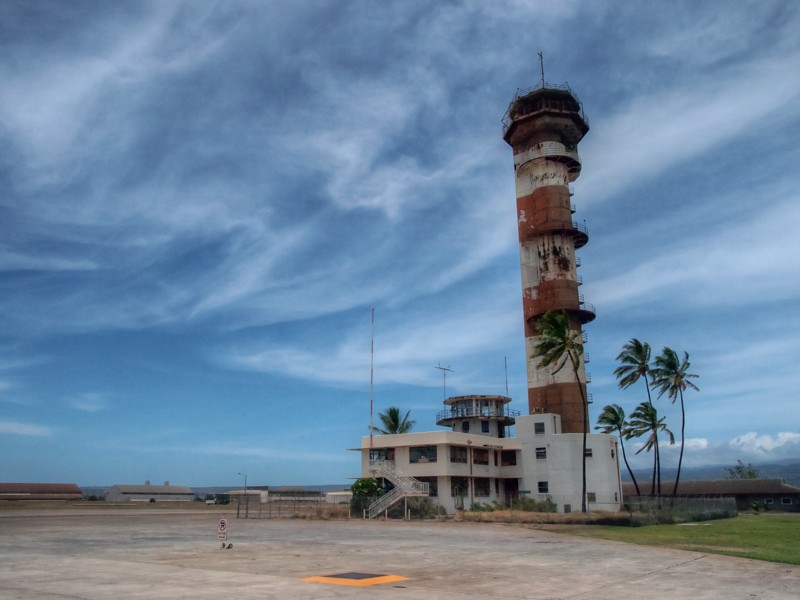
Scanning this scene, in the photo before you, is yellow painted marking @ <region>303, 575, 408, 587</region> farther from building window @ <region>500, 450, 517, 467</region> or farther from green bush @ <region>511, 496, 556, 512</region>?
building window @ <region>500, 450, 517, 467</region>

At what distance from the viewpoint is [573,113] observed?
231 ft

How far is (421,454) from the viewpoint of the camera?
57.1m

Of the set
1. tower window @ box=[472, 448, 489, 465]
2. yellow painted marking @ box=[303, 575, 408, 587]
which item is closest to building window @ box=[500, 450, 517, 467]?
tower window @ box=[472, 448, 489, 465]

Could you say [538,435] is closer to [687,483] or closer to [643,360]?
[643,360]

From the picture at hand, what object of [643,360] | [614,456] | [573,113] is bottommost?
A: [614,456]

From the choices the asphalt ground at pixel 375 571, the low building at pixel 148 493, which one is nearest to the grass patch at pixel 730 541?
the asphalt ground at pixel 375 571

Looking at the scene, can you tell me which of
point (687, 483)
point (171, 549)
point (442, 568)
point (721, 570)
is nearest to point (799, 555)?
point (721, 570)

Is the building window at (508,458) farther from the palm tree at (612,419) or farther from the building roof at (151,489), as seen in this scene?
the building roof at (151,489)

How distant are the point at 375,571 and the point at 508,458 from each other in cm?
4770

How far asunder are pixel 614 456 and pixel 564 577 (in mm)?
47086

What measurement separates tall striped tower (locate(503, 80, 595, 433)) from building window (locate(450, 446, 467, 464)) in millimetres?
9908

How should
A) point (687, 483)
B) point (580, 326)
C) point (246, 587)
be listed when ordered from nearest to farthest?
point (246, 587) < point (580, 326) < point (687, 483)

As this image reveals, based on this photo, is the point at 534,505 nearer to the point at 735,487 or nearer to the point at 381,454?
the point at 381,454

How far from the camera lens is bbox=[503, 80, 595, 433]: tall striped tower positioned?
63000mm
